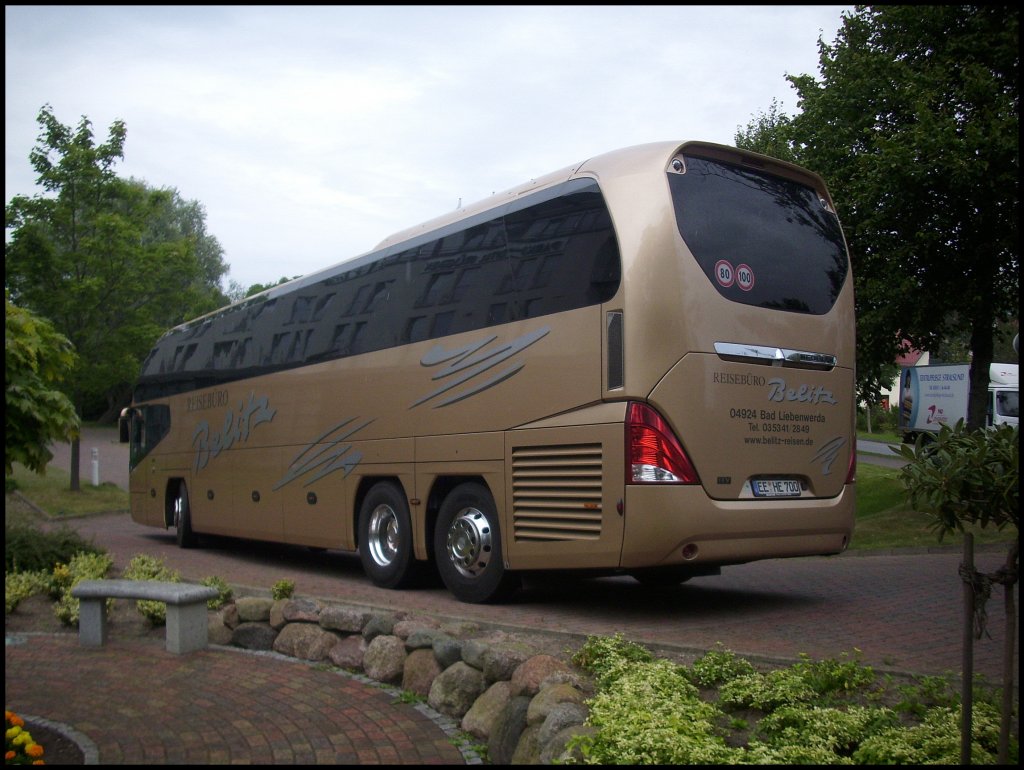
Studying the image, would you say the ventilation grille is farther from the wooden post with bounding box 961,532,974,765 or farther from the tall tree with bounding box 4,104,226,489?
the tall tree with bounding box 4,104,226,489

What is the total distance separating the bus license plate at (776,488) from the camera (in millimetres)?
8016

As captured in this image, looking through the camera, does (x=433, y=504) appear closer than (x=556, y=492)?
No

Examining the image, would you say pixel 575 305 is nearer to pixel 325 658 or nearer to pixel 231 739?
pixel 325 658

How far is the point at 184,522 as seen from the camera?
16703mm

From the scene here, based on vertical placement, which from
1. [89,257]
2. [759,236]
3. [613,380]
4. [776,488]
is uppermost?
[89,257]

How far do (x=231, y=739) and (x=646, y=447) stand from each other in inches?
144

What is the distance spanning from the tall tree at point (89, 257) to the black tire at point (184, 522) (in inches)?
281

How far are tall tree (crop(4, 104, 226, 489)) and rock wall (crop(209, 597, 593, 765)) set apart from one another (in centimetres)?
1663

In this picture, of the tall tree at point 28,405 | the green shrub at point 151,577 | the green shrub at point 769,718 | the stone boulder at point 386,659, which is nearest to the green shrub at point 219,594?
the green shrub at point 151,577

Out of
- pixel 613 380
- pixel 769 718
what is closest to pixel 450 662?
pixel 769 718

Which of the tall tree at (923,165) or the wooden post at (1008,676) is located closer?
the wooden post at (1008,676)

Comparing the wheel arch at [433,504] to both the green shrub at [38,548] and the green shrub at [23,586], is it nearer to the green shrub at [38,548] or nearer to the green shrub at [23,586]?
the green shrub at [23,586]

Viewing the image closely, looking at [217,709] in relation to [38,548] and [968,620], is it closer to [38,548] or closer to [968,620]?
[968,620]

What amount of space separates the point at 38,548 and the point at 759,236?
859cm
